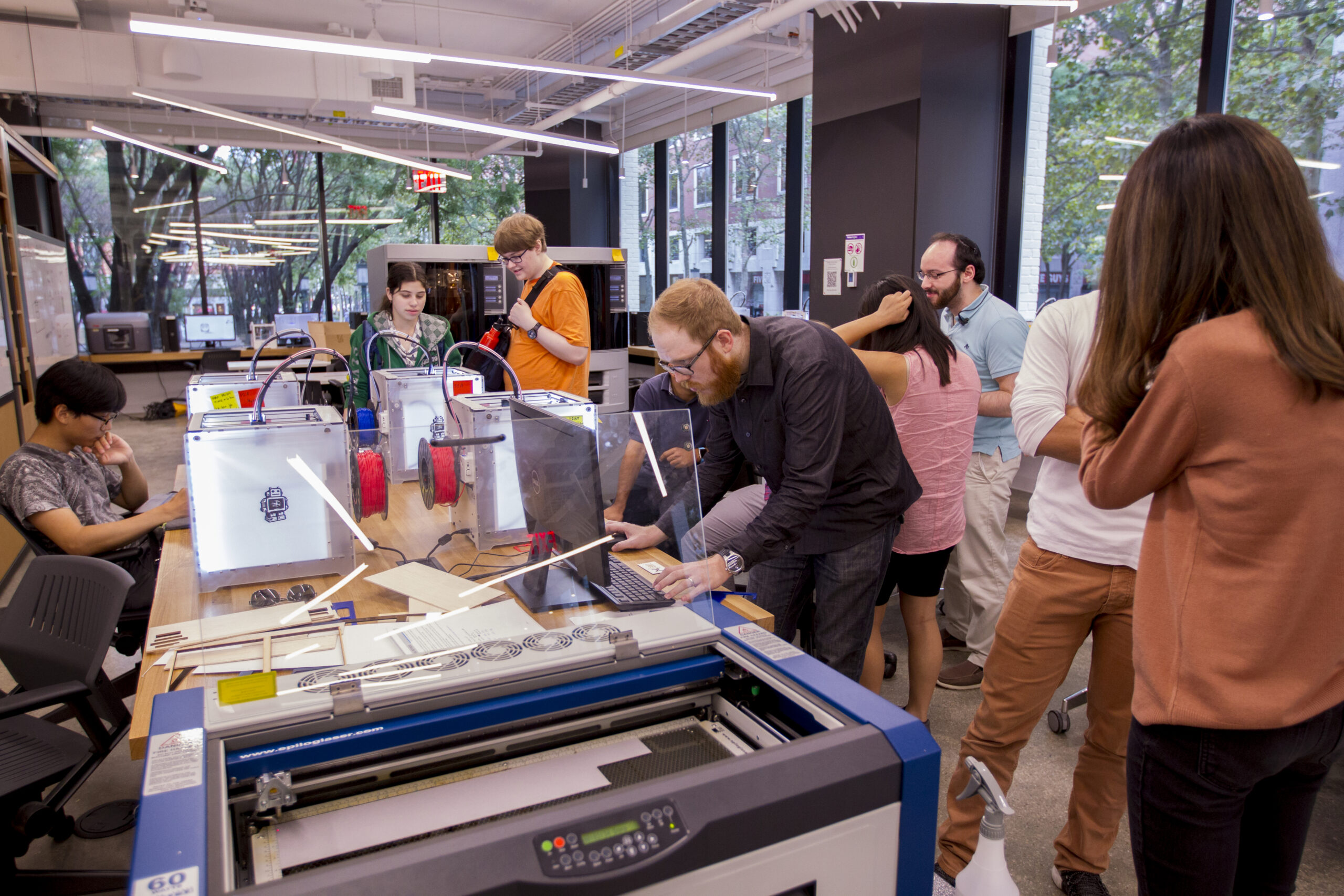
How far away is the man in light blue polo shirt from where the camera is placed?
8.99 ft

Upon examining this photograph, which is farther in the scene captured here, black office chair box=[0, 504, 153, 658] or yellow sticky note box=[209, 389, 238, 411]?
yellow sticky note box=[209, 389, 238, 411]

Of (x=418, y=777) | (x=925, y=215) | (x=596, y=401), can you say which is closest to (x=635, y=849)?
(x=418, y=777)

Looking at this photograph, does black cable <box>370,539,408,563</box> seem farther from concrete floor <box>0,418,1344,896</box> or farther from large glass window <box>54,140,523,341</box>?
large glass window <box>54,140,523,341</box>

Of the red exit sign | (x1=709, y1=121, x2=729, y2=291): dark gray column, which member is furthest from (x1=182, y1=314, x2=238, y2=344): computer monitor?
(x1=709, y1=121, x2=729, y2=291): dark gray column

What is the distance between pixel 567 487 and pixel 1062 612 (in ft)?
3.26

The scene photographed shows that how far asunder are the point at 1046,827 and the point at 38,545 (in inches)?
109

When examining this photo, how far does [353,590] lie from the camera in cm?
160

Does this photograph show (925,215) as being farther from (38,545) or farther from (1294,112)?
(38,545)

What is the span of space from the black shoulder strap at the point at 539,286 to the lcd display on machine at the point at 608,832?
8.15ft

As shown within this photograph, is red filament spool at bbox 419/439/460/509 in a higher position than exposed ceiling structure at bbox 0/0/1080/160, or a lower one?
lower

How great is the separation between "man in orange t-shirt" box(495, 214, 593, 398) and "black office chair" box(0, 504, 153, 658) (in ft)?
4.49

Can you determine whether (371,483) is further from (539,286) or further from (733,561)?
(539,286)

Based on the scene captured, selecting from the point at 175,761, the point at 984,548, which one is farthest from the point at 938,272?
the point at 175,761

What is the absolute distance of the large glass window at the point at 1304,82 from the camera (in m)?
3.57
